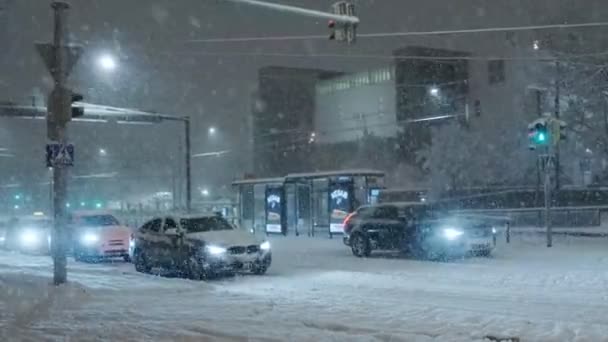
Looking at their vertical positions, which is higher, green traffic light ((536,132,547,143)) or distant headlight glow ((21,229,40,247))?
green traffic light ((536,132,547,143))

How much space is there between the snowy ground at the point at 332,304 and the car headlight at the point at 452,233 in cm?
80

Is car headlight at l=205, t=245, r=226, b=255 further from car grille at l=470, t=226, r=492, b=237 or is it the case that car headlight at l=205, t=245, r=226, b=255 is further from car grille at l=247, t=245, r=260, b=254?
car grille at l=470, t=226, r=492, b=237

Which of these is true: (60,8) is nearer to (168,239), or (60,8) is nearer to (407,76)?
(168,239)

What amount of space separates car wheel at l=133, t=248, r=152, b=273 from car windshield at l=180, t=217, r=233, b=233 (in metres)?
1.71

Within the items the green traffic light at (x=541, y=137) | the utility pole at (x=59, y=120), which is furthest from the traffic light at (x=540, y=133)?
the utility pole at (x=59, y=120)

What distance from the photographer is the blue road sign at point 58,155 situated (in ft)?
49.6

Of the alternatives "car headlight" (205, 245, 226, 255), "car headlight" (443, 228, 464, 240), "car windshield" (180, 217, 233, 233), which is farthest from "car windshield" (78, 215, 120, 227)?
"car headlight" (443, 228, 464, 240)

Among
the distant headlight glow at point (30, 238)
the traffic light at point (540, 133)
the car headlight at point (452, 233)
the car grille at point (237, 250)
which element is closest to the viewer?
the car grille at point (237, 250)

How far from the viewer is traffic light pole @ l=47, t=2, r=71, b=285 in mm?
15203

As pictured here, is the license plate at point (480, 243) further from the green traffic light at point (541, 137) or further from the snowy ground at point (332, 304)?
the green traffic light at point (541, 137)

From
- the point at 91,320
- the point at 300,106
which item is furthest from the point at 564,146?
the point at 300,106

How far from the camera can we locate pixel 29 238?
101ft

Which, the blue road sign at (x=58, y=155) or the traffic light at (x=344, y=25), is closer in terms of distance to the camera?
the blue road sign at (x=58, y=155)

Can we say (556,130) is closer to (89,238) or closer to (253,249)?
(253,249)
